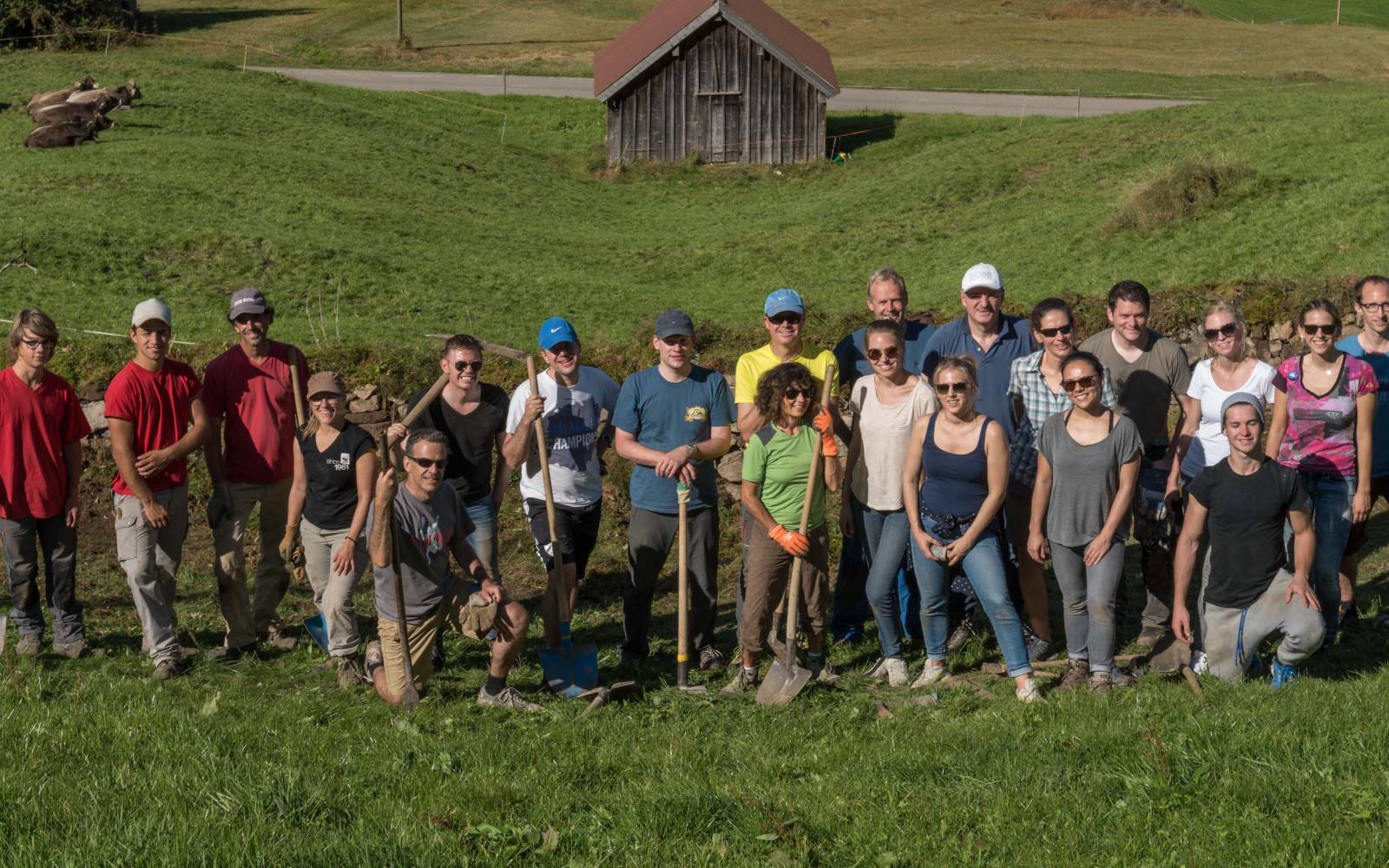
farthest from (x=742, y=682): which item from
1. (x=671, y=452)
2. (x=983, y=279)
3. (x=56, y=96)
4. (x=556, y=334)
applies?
(x=56, y=96)

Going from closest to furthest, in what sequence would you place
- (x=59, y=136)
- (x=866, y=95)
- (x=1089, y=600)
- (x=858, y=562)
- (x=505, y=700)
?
(x=505, y=700) → (x=1089, y=600) → (x=858, y=562) → (x=59, y=136) → (x=866, y=95)

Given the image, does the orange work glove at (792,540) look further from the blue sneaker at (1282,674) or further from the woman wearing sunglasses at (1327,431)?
the woman wearing sunglasses at (1327,431)

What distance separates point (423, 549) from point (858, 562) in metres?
2.92

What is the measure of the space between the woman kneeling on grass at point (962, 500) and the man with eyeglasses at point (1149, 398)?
1075mm

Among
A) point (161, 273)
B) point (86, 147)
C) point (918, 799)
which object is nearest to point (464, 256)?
point (161, 273)

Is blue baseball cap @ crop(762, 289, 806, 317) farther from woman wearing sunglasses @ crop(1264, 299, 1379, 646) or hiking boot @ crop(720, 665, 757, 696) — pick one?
woman wearing sunglasses @ crop(1264, 299, 1379, 646)

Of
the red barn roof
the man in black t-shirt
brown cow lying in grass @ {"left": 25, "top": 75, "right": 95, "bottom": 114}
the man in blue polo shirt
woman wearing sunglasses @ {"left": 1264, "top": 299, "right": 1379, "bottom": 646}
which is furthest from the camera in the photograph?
the red barn roof

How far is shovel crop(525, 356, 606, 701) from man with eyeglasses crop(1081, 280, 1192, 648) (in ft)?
10.8

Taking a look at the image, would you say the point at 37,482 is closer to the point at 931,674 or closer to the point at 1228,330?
the point at 931,674

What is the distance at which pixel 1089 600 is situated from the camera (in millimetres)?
7484

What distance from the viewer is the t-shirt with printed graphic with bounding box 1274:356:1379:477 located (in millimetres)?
7879

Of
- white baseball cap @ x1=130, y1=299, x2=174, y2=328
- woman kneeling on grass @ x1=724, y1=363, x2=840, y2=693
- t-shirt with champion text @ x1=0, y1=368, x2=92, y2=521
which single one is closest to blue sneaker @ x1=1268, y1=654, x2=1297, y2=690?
woman kneeling on grass @ x1=724, y1=363, x2=840, y2=693

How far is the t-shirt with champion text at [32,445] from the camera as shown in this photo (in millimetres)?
7984

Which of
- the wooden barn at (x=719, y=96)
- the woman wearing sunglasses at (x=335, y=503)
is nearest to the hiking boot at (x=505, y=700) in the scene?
the woman wearing sunglasses at (x=335, y=503)
